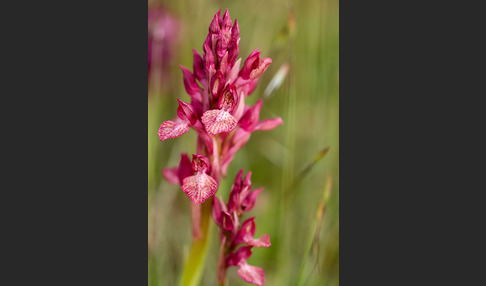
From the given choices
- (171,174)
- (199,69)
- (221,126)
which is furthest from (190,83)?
(171,174)

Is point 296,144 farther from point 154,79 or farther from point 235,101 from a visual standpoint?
point 154,79

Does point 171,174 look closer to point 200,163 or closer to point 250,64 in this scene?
point 200,163

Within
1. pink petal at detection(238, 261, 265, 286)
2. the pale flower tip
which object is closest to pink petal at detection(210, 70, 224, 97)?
the pale flower tip

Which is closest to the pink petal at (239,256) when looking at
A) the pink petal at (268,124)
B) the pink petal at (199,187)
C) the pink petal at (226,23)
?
the pink petal at (199,187)

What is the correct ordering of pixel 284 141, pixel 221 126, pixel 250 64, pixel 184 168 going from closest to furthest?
pixel 221 126 → pixel 250 64 → pixel 184 168 → pixel 284 141

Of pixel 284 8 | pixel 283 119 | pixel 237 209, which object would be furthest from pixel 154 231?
pixel 284 8

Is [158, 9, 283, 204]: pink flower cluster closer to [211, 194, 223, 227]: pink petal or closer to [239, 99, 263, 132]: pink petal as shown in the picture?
[239, 99, 263, 132]: pink petal
